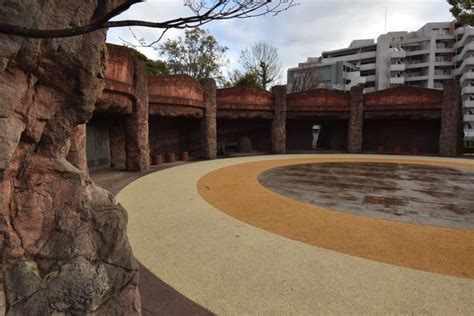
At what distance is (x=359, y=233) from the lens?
5164 mm

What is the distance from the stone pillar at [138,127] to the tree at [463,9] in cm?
1607

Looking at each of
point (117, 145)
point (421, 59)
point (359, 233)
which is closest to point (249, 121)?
point (117, 145)

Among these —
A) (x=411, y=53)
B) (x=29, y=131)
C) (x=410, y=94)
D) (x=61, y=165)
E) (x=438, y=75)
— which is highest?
(x=411, y=53)

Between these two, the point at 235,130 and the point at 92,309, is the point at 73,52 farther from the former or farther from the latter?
the point at 235,130

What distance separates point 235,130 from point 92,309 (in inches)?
742

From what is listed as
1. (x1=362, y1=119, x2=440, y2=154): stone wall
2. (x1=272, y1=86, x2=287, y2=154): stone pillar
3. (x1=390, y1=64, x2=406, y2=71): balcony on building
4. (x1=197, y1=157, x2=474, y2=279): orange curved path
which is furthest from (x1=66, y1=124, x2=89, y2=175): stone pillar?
(x1=390, y1=64, x2=406, y2=71): balcony on building

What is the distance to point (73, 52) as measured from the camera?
2.55m

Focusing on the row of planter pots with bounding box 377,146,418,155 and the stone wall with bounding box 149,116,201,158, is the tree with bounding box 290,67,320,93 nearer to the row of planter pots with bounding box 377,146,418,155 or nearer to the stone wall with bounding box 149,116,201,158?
the row of planter pots with bounding box 377,146,418,155

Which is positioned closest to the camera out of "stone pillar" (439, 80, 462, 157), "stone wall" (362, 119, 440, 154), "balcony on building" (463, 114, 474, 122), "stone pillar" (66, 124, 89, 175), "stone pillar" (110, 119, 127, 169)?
"stone pillar" (66, 124, 89, 175)

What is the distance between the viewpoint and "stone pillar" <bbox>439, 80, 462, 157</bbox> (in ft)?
59.4

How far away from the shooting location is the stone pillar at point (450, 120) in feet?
59.4

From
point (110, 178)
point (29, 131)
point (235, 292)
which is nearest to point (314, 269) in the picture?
point (235, 292)

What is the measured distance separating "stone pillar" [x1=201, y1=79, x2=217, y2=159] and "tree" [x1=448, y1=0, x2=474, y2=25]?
13376mm

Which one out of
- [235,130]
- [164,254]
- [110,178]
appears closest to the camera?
[164,254]
